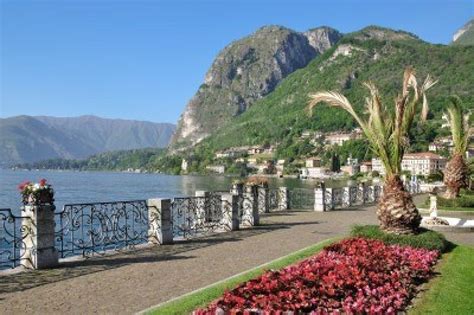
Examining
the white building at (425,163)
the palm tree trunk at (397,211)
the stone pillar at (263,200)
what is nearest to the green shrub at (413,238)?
the palm tree trunk at (397,211)

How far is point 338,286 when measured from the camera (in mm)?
8750

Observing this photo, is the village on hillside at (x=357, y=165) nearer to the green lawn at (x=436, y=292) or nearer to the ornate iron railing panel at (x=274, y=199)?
the ornate iron railing panel at (x=274, y=199)

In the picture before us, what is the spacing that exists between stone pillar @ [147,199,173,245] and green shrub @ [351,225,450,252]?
565cm

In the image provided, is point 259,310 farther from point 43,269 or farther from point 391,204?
point 391,204

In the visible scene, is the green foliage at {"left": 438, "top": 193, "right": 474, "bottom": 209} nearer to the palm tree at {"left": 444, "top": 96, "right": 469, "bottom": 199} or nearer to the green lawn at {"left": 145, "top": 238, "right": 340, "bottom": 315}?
the palm tree at {"left": 444, "top": 96, "right": 469, "bottom": 199}

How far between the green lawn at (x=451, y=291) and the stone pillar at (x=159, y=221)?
26.5ft

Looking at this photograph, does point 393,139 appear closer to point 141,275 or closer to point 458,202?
point 141,275

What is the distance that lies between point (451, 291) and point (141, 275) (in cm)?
638

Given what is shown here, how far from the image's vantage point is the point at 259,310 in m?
6.97

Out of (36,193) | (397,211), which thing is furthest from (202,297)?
(397,211)

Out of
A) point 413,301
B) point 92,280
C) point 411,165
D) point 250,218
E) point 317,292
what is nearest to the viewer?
point 317,292

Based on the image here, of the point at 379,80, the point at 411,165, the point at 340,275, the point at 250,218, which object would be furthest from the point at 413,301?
the point at 379,80

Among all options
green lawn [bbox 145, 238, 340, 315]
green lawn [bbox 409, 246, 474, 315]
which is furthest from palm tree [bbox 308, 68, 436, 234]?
green lawn [bbox 145, 238, 340, 315]

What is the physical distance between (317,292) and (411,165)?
14412 centimetres
